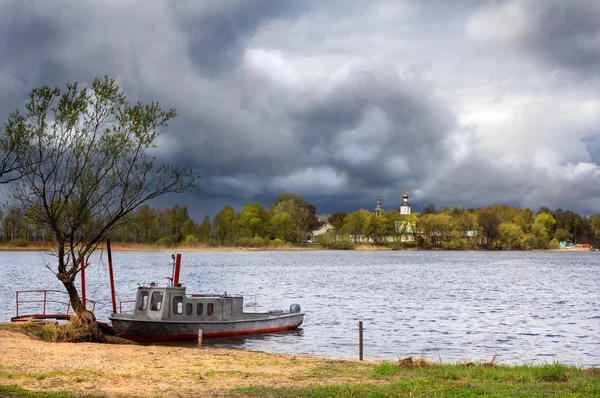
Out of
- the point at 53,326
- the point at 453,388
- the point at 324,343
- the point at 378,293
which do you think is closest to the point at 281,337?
the point at 324,343

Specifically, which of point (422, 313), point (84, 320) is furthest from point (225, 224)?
point (84, 320)

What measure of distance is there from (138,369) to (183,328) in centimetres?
1404

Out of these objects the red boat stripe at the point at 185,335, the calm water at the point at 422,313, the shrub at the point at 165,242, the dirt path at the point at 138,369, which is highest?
the shrub at the point at 165,242

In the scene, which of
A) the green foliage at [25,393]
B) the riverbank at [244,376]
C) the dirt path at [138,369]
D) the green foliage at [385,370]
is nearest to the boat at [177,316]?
the dirt path at [138,369]

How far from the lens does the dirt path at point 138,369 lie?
1783cm

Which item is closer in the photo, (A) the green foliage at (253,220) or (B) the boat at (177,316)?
(B) the boat at (177,316)

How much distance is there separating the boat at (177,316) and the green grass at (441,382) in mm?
15054

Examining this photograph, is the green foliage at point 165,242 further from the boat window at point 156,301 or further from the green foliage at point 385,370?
the green foliage at point 385,370

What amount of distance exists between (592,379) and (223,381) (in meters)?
11.0

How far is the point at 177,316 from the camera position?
1395 inches

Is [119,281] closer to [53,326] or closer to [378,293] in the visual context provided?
[378,293]

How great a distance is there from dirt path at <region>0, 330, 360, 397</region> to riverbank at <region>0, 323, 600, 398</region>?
30 millimetres

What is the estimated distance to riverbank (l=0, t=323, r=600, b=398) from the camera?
54.6ft

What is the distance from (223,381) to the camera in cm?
1917
